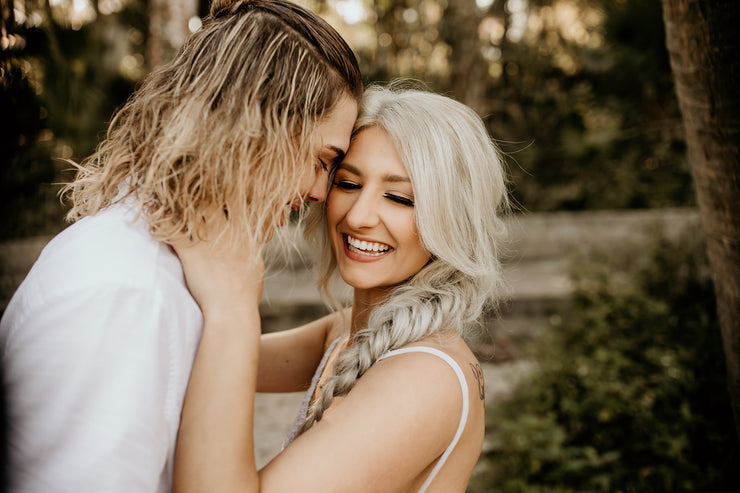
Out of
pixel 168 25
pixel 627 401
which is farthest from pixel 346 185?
pixel 168 25

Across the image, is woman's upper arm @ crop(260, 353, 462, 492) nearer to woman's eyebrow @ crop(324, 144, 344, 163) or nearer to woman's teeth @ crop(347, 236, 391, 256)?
woman's teeth @ crop(347, 236, 391, 256)

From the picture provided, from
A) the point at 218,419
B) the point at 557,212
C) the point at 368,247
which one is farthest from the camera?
the point at 557,212

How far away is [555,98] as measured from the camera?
416 inches

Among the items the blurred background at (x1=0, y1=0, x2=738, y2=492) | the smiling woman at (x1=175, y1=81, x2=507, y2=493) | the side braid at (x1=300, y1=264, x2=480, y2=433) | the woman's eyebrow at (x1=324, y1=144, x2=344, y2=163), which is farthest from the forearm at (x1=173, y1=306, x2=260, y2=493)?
the blurred background at (x1=0, y1=0, x2=738, y2=492)

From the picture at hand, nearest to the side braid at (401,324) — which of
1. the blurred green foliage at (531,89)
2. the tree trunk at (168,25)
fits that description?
the tree trunk at (168,25)

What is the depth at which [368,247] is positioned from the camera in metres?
2.07

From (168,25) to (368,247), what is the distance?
20.2 feet

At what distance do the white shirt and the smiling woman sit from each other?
0.12 metres

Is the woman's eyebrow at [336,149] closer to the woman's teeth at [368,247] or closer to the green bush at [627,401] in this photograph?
the woman's teeth at [368,247]

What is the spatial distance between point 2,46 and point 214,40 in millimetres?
1217

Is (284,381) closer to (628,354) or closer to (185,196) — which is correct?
(185,196)

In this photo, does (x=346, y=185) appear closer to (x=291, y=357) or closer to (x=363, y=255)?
(x=363, y=255)

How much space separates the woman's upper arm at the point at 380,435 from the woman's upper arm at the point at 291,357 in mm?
893

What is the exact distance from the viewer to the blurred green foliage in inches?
322
